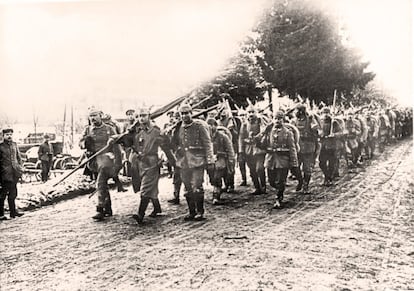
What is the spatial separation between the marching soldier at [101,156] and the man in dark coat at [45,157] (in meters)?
0.37

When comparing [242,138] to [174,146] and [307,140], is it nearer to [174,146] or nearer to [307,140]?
[307,140]

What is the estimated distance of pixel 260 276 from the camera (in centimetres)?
329

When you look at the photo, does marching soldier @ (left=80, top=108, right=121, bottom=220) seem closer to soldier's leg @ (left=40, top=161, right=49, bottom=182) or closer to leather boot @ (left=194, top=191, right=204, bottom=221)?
soldier's leg @ (left=40, top=161, right=49, bottom=182)

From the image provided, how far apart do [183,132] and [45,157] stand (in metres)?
1.69

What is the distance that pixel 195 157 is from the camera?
4.54 metres

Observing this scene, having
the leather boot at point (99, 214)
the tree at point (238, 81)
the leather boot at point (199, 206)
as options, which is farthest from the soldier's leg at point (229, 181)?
the leather boot at point (99, 214)

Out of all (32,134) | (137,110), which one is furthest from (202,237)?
(32,134)

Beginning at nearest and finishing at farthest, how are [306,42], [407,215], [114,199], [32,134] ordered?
1. [407,215]
2. [306,42]
3. [32,134]
4. [114,199]

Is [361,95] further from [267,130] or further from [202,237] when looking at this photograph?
[202,237]

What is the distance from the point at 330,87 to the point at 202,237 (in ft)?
5.31

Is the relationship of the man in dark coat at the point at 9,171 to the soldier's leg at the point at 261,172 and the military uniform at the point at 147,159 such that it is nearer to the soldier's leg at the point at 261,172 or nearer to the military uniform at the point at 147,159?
the military uniform at the point at 147,159

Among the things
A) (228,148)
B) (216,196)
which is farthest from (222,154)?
(216,196)

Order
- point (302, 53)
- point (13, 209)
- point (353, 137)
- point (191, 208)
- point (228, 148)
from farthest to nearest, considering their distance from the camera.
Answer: point (353, 137) < point (228, 148) < point (13, 209) < point (191, 208) < point (302, 53)

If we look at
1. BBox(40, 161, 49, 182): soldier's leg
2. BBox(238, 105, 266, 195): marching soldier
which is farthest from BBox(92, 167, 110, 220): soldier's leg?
BBox(238, 105, 266, 195): marching soldier
